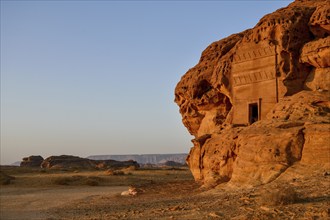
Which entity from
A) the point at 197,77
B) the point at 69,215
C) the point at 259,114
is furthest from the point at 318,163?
the point at 197,77

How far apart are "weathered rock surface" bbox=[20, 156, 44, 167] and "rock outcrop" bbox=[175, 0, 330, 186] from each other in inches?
2209

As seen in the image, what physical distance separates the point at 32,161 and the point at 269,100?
62.9m

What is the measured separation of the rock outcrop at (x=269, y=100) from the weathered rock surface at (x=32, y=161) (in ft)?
184

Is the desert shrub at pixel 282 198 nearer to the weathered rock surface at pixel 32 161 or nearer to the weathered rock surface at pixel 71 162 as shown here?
the weathered rock surface at pixel 71 162

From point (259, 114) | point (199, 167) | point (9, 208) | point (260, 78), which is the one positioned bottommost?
point (9, 208)

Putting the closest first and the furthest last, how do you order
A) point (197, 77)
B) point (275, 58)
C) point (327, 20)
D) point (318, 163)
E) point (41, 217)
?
point (318, 163)
point (41, 217)
point (327, 20)
point (275, 58)
point (197, 77)

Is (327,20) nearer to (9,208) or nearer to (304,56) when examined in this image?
(304,56)

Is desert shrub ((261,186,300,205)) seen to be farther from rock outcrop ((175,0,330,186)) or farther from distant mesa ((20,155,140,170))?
distant mesa ((20,155,140,170))

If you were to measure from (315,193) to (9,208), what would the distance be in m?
11.7

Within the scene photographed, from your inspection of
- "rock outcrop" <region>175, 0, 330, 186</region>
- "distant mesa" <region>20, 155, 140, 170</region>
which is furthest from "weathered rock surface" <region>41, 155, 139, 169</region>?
"rock outcrop" <region>175, 0, 330, 186</region>

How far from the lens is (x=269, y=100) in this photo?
650 inches

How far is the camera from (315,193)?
31.8ft

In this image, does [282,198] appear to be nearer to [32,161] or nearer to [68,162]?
[68,162]

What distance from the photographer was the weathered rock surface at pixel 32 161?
70.0m
